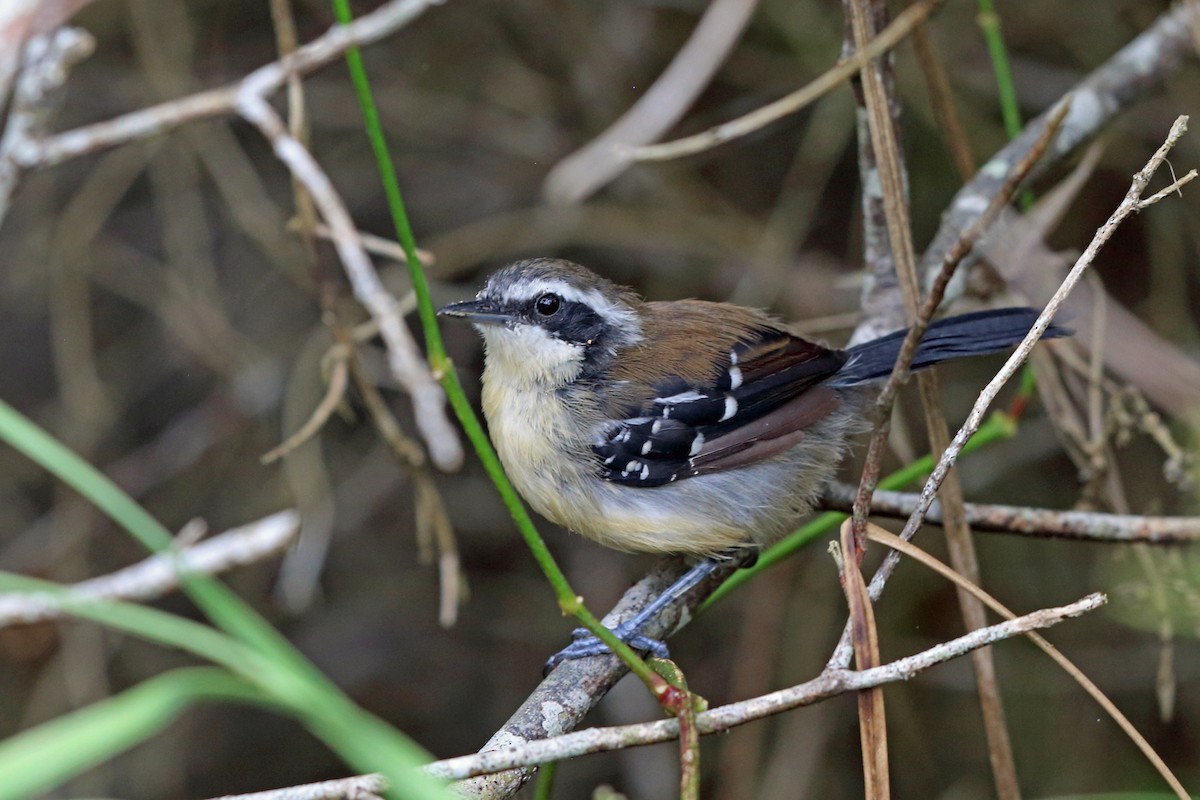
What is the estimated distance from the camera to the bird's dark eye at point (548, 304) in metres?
3.20

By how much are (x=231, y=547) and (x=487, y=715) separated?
8.76 ft

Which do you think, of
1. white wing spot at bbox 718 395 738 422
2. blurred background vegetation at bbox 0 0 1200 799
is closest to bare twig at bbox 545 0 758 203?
white wing spot at bbox 718 395 738 422

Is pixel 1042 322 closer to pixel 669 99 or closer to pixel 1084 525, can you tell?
pixel 1084 525

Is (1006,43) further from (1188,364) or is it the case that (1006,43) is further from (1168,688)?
(1168,688)

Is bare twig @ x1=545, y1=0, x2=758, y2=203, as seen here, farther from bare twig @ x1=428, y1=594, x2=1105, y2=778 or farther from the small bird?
bare twig @ x1=428, y1=594, x2=1105, y2=778

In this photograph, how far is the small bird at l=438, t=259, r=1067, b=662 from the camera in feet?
10.0

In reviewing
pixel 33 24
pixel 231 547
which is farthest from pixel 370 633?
pixel 33 24

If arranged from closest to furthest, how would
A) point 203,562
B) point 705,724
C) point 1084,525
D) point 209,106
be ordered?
point 705,724 < point 1084,525 < point 209,106 < point 203,562

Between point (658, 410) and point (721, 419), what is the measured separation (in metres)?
0.19

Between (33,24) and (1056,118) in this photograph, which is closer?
(1056,118)

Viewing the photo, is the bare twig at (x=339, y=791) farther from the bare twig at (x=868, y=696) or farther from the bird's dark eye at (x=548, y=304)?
the bird's dark eye at (x=548, y=304)

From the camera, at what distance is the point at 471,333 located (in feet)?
17.1

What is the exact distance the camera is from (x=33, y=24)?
2527 millimetres

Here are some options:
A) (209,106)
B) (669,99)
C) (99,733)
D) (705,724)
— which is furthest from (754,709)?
(209,106)
